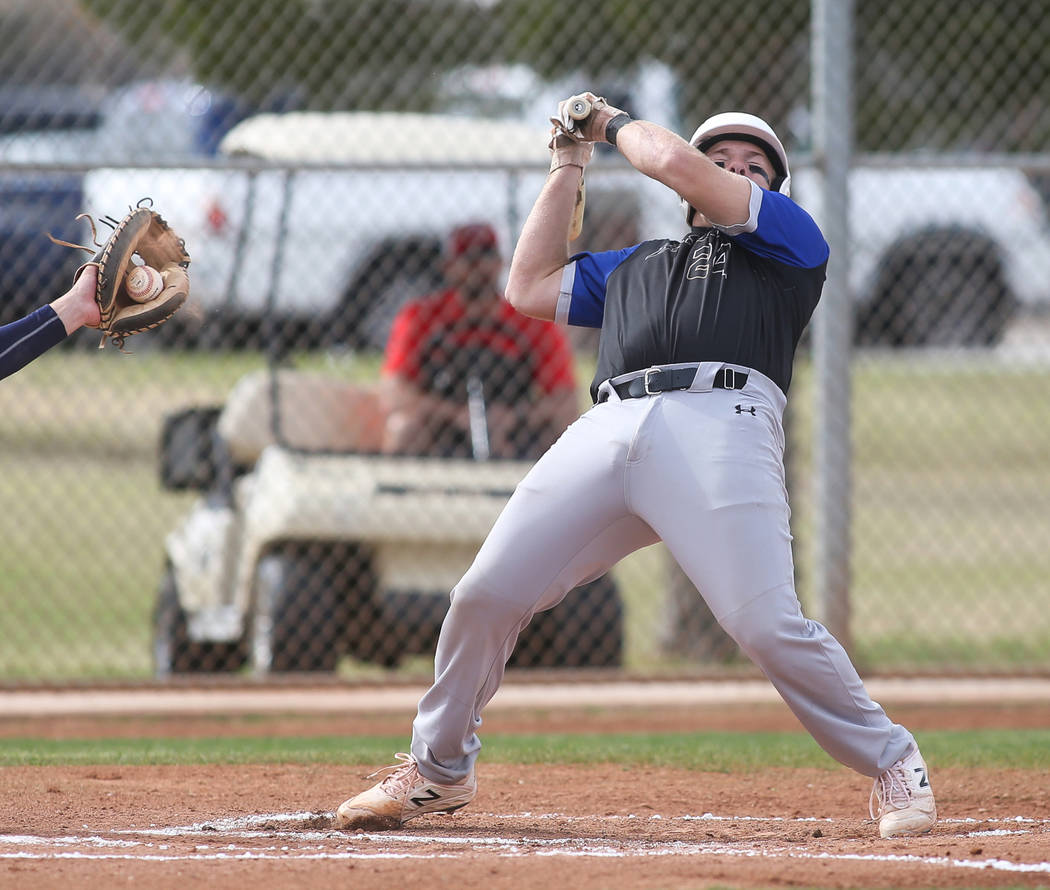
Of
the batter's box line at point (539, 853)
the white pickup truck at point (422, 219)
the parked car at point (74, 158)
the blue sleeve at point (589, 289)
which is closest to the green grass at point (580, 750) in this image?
the batter's box line at point (539, 853)

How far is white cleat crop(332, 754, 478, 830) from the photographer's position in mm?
3941

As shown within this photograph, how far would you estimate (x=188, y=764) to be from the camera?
16.8 ft

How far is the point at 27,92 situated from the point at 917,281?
7637mm

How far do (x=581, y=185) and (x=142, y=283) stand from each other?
1.17 m

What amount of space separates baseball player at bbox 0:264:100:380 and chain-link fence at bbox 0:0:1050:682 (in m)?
0.44

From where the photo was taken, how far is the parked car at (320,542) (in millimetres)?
6793

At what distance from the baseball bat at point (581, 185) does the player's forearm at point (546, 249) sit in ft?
0.10

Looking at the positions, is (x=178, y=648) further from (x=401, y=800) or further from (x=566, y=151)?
(x=566, y=151)

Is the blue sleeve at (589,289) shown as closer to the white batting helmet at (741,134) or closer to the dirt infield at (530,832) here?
the white batting helmet at (741,134)

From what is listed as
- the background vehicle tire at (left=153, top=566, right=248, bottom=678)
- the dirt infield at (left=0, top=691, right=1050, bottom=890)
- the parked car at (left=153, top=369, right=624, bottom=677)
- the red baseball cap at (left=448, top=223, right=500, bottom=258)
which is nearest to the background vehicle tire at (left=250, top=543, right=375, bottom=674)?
the parked car at (left=153, top=369, right=624, bottom=677)

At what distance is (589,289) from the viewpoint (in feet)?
13.3

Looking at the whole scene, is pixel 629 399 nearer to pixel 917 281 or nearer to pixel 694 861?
pixel 694 861

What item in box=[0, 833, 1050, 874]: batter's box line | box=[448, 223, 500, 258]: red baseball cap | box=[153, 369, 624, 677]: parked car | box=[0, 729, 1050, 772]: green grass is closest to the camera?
box=[0, 833, 1050, 874]: batter's box line

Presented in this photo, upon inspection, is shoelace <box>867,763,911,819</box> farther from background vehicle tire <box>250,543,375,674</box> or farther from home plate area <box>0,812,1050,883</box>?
background vehicle tire <box>250,543,375,674</box>
